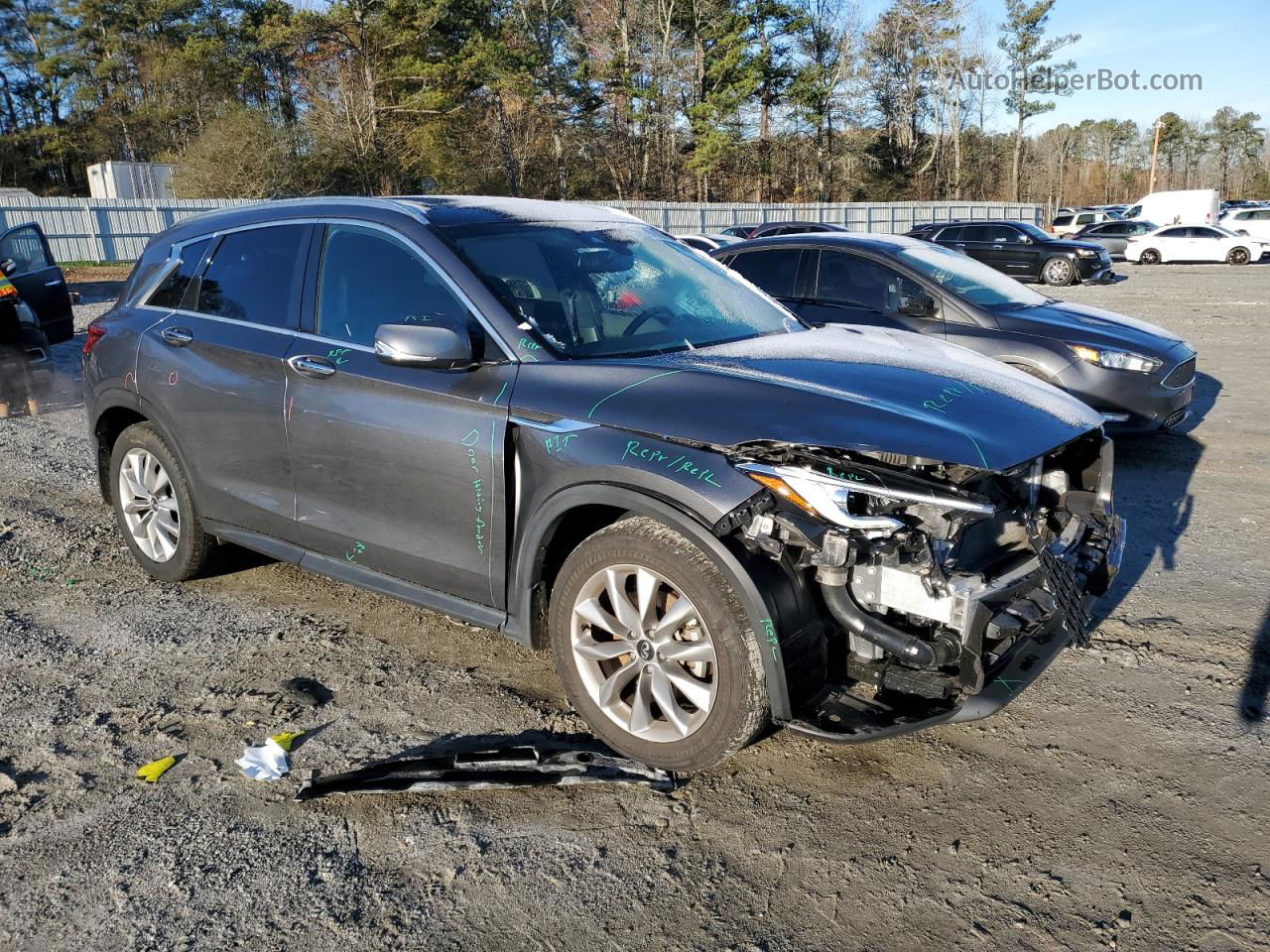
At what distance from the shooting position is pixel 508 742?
3555 mm

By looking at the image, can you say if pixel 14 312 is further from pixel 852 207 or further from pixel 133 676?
pixel 852 207

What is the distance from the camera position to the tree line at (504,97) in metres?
39.2

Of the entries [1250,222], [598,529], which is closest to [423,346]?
[598,529]

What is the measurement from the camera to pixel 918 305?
7719 mm

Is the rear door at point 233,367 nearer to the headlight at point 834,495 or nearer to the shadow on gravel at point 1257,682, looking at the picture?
the headlight at point 834,495

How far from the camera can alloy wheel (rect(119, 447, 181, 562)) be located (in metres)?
5.03

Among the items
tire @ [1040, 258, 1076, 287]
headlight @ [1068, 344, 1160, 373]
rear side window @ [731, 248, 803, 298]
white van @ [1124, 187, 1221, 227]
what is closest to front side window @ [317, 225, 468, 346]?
rear side window @ [731, 248, 803, 298]

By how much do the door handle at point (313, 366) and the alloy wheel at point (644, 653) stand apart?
4.93 ft

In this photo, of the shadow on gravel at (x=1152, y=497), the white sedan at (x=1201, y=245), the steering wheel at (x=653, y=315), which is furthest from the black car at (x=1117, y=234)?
the steering wheel at (x=653, y=315)

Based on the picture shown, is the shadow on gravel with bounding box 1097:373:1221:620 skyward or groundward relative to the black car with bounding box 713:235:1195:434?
groundward

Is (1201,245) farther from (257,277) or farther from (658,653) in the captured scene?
(658,653)

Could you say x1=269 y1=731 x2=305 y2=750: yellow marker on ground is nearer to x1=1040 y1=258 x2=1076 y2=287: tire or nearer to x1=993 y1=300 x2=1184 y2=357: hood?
x1=993 y1=300 x2=1184 y2=357: hood

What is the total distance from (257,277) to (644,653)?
103 inches

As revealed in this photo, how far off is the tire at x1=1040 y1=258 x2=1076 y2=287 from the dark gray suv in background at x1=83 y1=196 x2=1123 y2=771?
2212 centimetres
